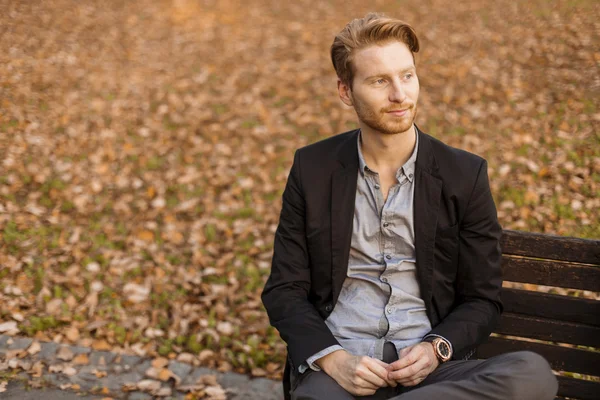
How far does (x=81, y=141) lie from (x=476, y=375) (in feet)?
20.5

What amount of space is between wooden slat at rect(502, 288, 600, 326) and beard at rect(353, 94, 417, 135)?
3.41 ft

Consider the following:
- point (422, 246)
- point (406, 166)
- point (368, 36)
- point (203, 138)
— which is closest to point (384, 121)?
point (406, 166)

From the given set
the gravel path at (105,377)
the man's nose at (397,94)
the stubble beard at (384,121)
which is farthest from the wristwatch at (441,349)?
the gravel path at (105,377)

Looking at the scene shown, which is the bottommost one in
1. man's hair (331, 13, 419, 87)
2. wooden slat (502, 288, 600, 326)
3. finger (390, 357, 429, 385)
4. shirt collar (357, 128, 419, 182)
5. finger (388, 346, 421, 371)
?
finger (390, 357, 429, 385)

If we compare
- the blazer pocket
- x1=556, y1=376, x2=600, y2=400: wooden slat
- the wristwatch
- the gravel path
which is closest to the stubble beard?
the blazer pocket

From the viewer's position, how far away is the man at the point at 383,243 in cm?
282

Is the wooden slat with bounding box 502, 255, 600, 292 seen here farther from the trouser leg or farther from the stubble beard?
the stubble beard

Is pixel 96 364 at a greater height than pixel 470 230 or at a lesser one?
lesser

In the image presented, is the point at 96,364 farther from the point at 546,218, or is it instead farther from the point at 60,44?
the point at 60,44

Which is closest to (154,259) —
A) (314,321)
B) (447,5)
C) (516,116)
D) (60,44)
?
(314,321)

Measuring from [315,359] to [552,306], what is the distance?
1259 mm

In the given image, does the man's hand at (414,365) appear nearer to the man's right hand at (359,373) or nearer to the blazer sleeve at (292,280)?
the man's right hand at (359,373)

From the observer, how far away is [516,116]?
7.66 m

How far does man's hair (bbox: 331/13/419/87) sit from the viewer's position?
2.84m
